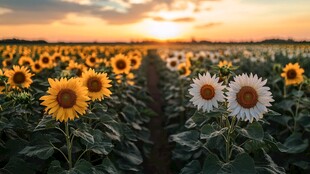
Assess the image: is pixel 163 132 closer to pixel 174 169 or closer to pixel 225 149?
pixel 174 169

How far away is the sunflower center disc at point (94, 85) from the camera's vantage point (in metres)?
5.07

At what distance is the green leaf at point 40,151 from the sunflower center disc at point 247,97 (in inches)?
72.4

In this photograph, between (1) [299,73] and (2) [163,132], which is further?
(2) [163,132]

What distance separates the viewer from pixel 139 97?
11.0 meters

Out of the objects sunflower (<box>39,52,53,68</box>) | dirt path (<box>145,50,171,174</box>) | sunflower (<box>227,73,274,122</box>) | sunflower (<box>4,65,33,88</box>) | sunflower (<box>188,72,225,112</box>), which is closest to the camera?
sunflower (<box>227,73,274,122</box>)

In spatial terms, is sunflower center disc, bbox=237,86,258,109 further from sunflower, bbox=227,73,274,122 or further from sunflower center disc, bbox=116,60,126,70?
sunflower center disc, bbox=116,60,126,70

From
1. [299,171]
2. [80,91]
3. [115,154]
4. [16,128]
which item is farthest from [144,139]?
[80,91]

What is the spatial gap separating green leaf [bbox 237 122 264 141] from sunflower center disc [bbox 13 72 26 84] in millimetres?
3668

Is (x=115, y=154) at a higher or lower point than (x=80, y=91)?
lower

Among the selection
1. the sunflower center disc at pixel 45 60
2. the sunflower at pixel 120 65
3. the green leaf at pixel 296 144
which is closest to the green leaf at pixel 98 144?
the green leaf at pixel 296 144

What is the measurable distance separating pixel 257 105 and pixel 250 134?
0.28m

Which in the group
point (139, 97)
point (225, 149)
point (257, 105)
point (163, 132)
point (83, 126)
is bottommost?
point (163, 132)

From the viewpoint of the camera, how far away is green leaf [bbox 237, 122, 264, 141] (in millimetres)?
3926

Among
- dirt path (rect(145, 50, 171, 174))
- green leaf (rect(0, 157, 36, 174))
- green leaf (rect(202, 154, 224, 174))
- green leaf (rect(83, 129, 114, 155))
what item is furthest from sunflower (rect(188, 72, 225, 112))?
dirt path (rect(145, 50, 171, 174))
